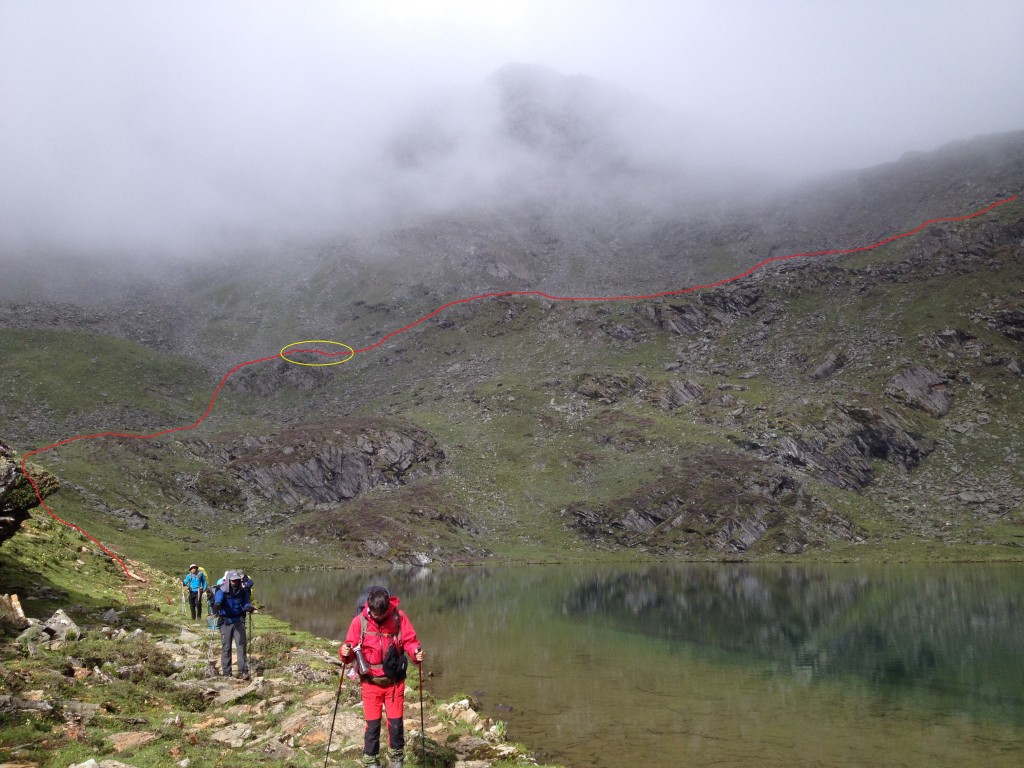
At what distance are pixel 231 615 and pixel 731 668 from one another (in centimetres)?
2334

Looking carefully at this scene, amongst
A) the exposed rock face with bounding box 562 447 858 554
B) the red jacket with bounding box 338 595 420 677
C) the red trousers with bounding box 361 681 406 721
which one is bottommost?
the exposed rock face with bounding box 562 447 858 554

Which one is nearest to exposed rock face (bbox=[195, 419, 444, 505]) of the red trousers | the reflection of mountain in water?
the reflection of mountain in water

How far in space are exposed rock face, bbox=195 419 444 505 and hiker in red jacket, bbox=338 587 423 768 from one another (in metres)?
123

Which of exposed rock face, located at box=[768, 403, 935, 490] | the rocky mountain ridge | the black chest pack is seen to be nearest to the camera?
the black chest pack

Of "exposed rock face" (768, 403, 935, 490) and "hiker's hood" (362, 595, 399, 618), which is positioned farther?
"exposed rock face" (768, 403, 935, 490)

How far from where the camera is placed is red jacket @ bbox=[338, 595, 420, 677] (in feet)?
39.9

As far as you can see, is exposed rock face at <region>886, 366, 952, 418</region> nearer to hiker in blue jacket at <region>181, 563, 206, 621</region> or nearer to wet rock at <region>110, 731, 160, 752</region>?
hiker in blue jacket at <region>181, 563, 206, 621</region>

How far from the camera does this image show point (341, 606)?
173ft

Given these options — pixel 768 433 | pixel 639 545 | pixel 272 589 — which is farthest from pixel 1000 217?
pixel 272 589

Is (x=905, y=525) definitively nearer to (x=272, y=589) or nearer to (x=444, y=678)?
(x=272, y=589)

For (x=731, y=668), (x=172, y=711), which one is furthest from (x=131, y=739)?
(x=731, y=668)

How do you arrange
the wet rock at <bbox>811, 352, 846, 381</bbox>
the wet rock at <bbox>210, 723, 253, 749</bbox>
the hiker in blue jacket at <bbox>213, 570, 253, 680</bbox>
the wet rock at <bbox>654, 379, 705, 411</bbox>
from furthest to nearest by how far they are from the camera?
1. the wet rock at <bbox>811, 352, 846, 381</bbox>
2. the wet rock at <bbox>654, 379, 705, 411</bbox>
3. the hiker in blue jacket at <bbox>213, 570, 253, 680</bbox>
4. the wet rock at <bbox>210, 723, 253, 749</bbox>

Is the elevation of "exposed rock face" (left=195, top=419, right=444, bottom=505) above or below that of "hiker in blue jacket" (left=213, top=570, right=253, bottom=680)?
above

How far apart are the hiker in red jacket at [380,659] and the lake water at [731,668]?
8917 millimetres
